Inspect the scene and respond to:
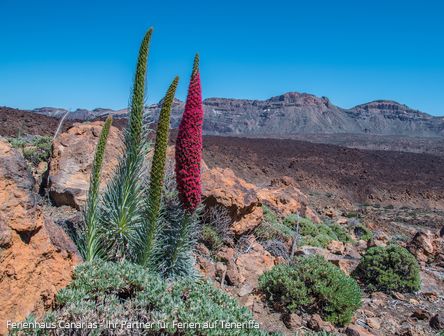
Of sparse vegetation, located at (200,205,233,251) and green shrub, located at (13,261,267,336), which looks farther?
sparse vegetation, located at (200,205,233,251)

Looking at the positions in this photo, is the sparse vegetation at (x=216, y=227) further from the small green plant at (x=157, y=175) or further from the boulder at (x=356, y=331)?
the small green plant at (x=157, y=175)

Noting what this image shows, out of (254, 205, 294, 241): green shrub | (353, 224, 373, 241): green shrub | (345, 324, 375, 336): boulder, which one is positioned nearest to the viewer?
(345, 324, 375, 336): boulder

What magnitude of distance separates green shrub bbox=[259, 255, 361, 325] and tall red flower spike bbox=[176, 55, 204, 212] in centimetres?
197

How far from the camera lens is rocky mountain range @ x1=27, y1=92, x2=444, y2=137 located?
136m

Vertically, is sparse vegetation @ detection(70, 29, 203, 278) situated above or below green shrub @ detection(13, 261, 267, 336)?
above

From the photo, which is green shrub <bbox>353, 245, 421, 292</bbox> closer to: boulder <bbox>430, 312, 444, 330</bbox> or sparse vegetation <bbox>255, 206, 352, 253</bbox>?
boulder <bbox>430, 312, 444, 330</bbox>

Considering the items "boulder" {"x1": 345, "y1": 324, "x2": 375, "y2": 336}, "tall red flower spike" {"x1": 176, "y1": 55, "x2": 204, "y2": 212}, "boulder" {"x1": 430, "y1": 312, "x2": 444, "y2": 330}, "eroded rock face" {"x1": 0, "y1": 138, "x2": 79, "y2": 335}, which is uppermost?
"tall red flower spike" {"x1": 176, "y1": 55, "x2": 204, "y2": 212}

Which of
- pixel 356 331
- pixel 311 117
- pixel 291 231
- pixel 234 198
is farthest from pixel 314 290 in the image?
pixel 311 117

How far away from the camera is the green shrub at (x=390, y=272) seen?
644cm

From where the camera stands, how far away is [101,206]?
11.7 feet

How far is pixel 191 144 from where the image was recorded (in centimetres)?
334

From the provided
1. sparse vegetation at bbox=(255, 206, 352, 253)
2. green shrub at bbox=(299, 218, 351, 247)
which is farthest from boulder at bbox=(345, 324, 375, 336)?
green shrub at bbox=(299, 218, 351, 247)

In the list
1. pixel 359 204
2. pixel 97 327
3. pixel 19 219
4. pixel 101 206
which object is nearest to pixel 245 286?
pixel 101 206

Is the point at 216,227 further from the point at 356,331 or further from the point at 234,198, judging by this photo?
the point at 356,331
